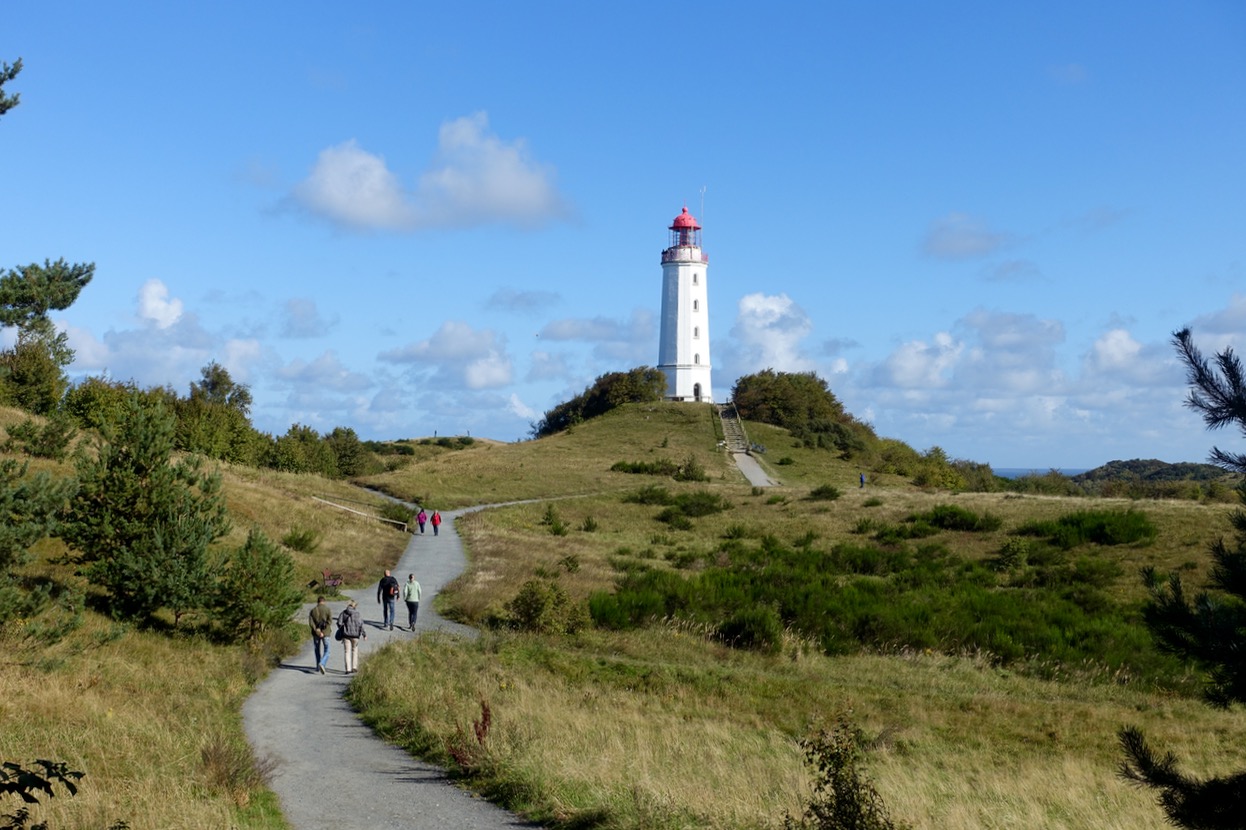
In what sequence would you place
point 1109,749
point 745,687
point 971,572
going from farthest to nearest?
point 971,572, point 745,687, point 1109,749

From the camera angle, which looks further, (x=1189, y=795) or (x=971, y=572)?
(x=971, y=572)

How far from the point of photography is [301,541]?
Answer: 32.8m

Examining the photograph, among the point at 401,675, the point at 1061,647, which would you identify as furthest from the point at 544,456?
the point at 401,675

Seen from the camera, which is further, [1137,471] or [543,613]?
[1137,471]

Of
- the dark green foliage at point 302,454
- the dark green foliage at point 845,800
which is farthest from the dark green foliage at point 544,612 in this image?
the dark green foliage at point 302,454

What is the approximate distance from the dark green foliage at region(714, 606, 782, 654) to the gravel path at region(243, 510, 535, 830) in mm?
8563

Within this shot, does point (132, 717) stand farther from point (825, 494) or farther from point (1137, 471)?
point (1137, 471)

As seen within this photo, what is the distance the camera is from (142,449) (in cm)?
2172

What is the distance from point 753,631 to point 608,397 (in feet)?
232

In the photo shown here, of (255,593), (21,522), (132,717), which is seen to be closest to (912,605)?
(255,593)

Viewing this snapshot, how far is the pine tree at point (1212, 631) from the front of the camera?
626cm

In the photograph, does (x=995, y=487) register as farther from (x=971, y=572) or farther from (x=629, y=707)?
(x=629, y=707)

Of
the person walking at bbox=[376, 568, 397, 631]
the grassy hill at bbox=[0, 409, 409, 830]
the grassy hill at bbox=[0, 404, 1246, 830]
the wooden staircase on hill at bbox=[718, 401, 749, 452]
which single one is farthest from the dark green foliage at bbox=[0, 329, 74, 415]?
the wooden staircase on hill at bbox=[718, 401, 749, 452]

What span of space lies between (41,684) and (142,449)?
8.83 meters
